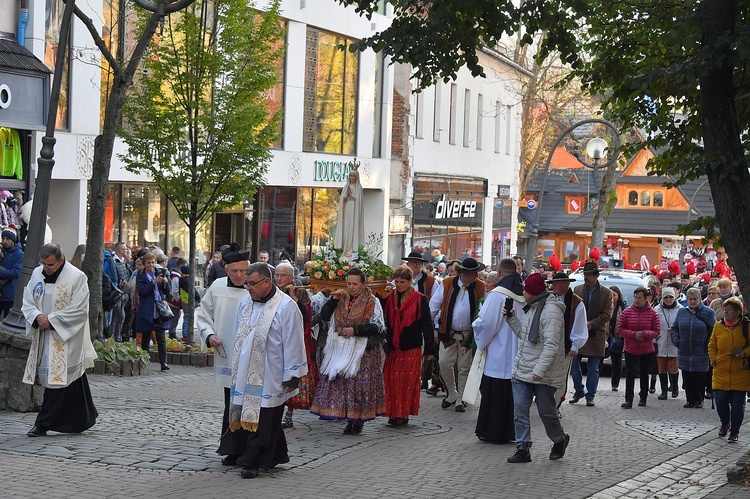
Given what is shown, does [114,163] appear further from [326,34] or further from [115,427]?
[115,427]

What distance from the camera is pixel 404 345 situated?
1324 centimetres

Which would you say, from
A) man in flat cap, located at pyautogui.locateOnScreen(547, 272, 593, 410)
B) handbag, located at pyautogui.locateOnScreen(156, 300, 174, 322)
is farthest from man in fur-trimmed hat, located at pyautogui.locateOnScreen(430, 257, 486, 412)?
handbag, located at pyautogui.locateOnScreen(156, 300, 174, 322)

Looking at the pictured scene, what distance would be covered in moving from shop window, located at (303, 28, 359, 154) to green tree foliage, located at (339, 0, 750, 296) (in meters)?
17.0

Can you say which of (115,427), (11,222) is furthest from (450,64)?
(11,222)

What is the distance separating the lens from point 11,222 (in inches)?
802

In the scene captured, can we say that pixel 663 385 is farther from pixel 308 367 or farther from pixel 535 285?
pixel 535 285

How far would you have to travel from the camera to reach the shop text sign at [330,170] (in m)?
32.6

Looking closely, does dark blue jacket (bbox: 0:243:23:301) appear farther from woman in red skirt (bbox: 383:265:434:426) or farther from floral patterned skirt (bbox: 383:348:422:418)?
floral patterned skirt (bbox: 383:348:422:418)

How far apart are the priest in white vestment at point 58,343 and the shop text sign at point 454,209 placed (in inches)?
1177

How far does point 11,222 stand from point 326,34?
1438 centimetres

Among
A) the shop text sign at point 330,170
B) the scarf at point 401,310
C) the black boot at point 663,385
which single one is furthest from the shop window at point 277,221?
the scarf at point 401,310

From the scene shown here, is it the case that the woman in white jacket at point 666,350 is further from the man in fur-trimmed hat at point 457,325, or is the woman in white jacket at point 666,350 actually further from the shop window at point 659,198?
the shop window at point 659,198

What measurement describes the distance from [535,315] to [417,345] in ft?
7.67

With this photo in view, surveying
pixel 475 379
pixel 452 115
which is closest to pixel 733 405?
pixel 475 379
